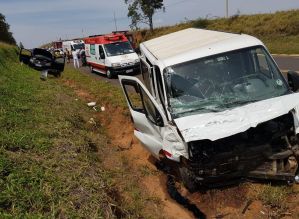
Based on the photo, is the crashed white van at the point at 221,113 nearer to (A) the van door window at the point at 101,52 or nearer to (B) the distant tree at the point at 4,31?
(A) the van door window at the point at 101,52

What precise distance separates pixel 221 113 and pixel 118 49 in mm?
17826

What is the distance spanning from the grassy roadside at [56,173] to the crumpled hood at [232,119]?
1.47m

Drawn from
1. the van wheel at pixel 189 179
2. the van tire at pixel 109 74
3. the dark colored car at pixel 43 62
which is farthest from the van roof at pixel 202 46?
the dark colored car at pixel 43 62

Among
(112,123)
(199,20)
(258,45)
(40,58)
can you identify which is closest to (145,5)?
(199,20)

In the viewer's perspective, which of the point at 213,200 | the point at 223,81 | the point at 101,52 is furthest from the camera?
the point at 101,52

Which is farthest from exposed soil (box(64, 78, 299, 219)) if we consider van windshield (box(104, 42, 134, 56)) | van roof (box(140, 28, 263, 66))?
van windshield (box(104, 42, 134, 56))

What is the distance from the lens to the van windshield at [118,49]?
2295cm

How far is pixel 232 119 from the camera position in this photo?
5.60 meters

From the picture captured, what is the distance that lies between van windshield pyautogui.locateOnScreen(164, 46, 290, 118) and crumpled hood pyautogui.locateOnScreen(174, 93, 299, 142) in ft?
0.93

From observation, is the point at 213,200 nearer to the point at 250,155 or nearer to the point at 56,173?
the point at 250,155

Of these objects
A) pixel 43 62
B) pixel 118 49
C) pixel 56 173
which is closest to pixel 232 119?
pixel 56 173

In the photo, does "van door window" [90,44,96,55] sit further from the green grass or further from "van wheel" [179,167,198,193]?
"van wheel" [179,167,198,193]

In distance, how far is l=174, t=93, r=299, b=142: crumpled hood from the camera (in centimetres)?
537

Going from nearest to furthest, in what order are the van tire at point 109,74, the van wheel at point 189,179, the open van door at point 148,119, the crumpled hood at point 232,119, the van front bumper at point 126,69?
the crumpled hood at point 232,119
the van wheel at point 189,179
the open van door at point 148,119
the van front bumper at point 126,69
the van tire at point 109,74
